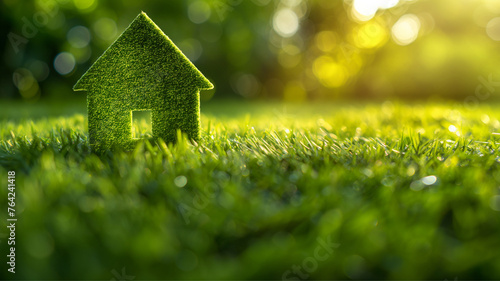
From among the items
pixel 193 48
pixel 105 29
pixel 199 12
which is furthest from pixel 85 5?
pixel 193 48

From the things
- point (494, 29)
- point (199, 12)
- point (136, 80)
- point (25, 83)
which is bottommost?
point (136, 80)

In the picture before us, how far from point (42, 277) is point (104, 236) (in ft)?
0.50

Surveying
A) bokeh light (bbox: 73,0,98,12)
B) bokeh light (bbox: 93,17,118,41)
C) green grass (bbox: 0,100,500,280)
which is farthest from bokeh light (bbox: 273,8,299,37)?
green grass (bbox: 0,100,500,280)

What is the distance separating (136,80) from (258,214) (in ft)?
3.88

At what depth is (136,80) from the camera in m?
1.92

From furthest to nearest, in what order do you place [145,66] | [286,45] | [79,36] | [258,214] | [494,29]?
[286,45]
[494,29]
[79,36]
[145,66]
[258,214]

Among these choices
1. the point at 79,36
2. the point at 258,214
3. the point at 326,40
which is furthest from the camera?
the point at 326,40

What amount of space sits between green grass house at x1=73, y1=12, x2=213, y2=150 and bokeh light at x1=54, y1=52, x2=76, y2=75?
744 centimetres

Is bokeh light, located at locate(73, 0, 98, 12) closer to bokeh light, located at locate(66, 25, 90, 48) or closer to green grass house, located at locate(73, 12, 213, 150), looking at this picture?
bokeh light, located at locate(66, 25, 90, 48)

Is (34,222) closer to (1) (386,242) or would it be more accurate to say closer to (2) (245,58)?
(1) (386,242)

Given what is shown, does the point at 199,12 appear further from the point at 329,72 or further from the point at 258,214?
the point at 258,214

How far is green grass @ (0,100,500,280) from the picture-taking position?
852 millimetres

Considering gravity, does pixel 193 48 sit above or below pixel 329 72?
below

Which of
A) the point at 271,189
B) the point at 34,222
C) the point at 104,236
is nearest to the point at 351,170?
the point at 271,189
